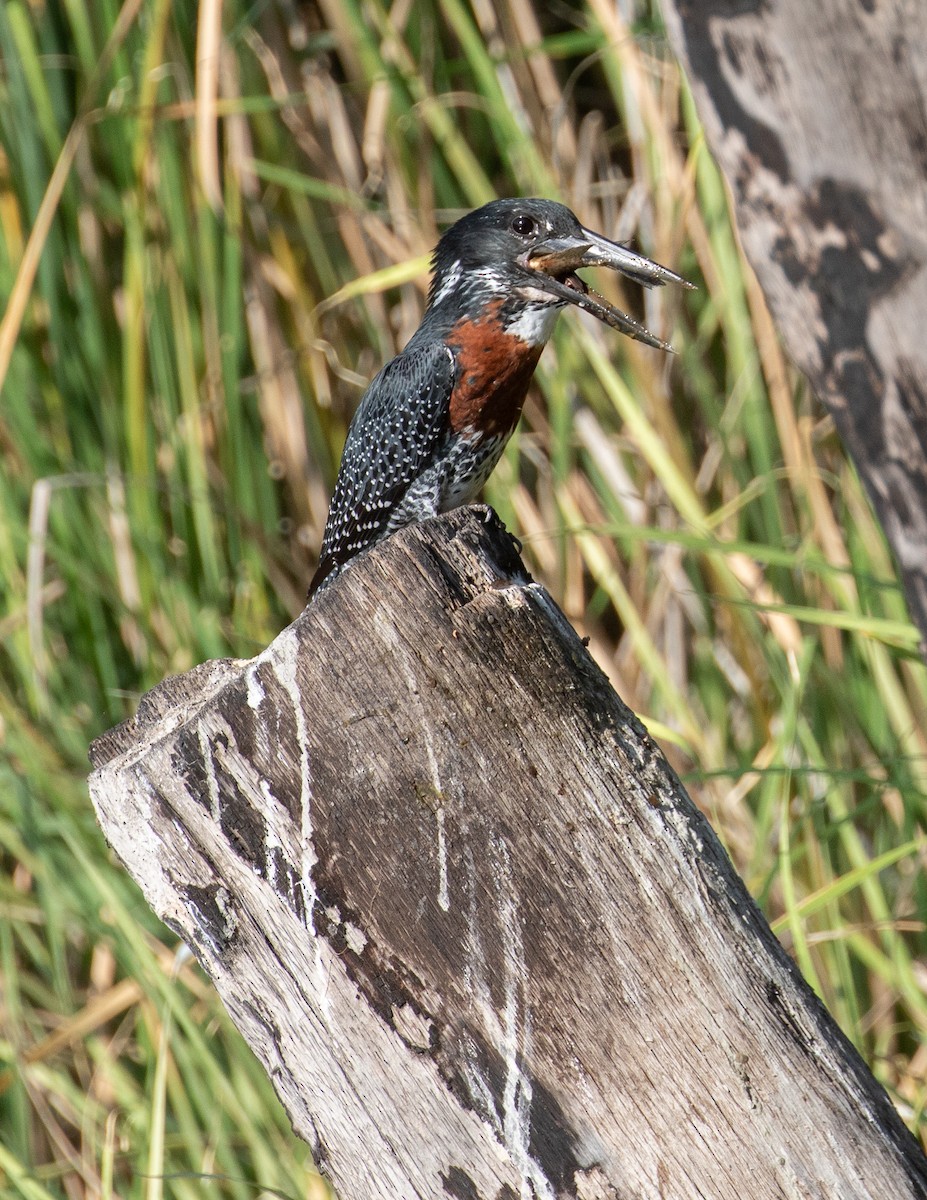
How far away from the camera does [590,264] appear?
215cm

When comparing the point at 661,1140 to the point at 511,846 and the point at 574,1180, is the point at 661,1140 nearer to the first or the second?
the point at 574,1180

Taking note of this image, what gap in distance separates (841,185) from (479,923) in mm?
672

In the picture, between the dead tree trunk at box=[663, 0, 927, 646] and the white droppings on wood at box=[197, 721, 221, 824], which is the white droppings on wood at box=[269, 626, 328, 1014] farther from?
the dead tree trunk at box=[663, 0, 927, 646]

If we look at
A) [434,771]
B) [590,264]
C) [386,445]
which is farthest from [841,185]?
[386,445]

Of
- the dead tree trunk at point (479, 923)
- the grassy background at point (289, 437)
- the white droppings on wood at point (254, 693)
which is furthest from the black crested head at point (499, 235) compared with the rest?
the white droppings on wood at point (254, 693)

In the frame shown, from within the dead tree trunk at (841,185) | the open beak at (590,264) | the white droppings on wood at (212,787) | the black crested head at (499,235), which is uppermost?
the black crested head at (499,235)

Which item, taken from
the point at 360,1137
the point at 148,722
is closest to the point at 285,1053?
the point at 360,1137

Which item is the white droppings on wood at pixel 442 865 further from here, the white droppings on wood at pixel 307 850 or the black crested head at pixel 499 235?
the black crested head at pixel 499 235

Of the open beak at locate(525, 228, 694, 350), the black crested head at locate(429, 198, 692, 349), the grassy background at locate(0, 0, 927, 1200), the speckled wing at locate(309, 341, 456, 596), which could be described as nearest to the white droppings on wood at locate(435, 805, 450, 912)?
the open beak at locate(525, 228, 694, 350)

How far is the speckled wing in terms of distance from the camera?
2.43 m

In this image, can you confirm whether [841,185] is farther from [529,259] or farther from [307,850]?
[529,259]

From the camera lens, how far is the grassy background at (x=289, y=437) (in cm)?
253

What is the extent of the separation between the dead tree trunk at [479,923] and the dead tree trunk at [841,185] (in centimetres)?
44

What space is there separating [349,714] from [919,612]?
0.53 metres
